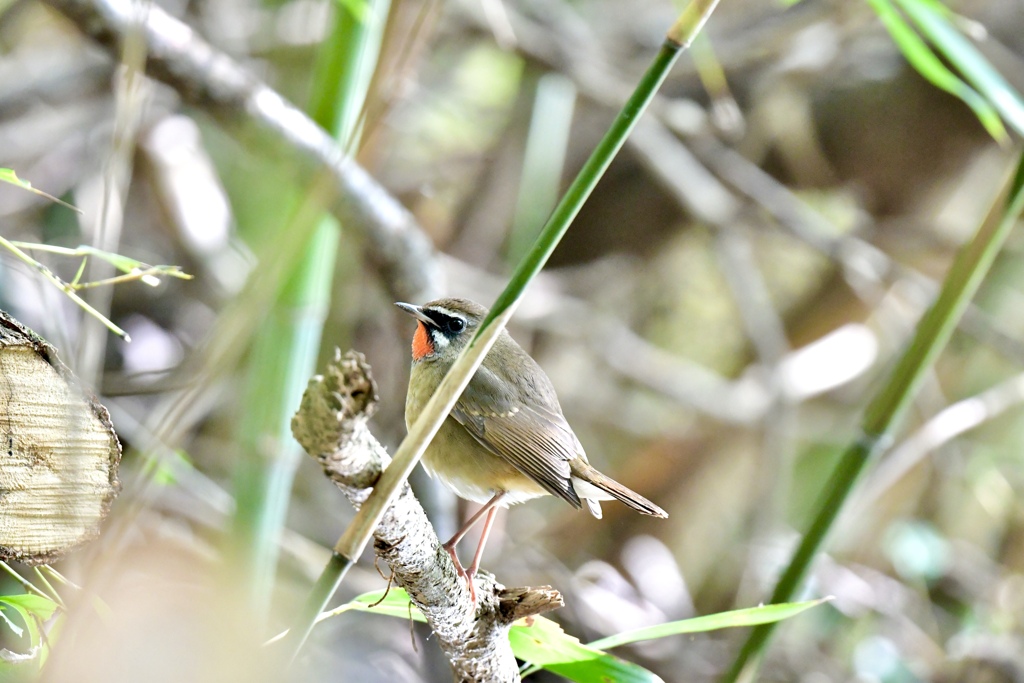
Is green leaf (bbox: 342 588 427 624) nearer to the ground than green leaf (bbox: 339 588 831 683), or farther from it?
nearer to the ground

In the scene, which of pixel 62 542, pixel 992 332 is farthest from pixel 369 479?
pixel 992 332

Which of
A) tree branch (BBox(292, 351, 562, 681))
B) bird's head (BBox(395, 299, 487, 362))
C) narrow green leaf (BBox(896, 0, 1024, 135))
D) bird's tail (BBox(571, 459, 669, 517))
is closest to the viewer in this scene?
tree branch (BBox(292, 351, 562, 681))

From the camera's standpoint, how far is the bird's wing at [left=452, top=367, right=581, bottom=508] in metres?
1.51

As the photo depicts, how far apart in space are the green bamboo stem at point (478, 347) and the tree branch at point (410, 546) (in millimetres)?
45

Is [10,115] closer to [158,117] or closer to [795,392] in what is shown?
[158,117]

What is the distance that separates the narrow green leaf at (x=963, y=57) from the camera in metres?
1.27

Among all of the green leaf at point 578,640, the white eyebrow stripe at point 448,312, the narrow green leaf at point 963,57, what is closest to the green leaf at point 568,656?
the green leaf at point 578,640

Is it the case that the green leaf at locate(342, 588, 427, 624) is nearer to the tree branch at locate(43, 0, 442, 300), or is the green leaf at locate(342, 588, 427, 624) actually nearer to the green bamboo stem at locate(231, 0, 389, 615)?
the green bamboo stem at locate(231, 0, 389, 615)

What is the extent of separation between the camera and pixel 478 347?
2.53 feet

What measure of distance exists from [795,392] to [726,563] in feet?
4.05

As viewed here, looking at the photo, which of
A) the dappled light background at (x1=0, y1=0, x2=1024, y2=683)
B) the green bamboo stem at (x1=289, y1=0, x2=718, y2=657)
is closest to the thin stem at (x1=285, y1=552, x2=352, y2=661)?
the green bamboo stem at (x1=289, y1=0, x2=718, y2=657)

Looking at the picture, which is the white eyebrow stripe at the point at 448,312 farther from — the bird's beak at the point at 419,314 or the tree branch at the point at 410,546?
the tree branch at the point at 410,546

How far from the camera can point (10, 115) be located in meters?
3.33

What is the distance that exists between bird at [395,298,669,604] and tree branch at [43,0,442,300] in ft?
1.44
